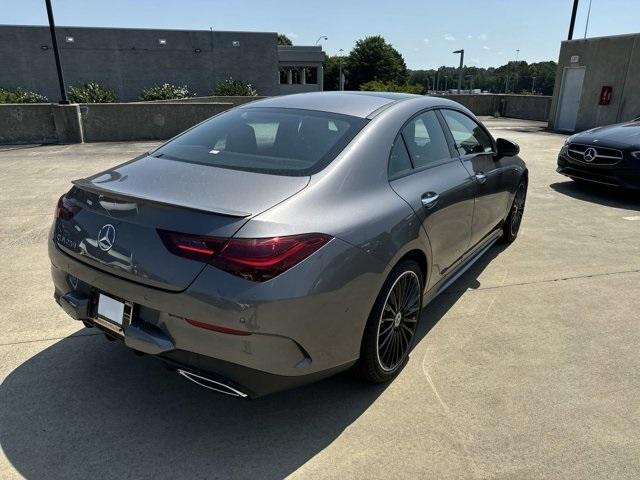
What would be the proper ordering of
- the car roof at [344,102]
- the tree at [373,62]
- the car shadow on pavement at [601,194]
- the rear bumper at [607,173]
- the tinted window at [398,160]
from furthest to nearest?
1. the tree at [373,62]
2. the car shadow on pavement at [601,194]
3. the rear bumper at [607,173]
4. the car roof at [344,102]
5. the tinted window at [398,160]

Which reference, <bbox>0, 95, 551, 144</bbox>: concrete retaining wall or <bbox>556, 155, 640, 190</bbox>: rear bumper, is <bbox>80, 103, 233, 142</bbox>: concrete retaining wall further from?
<bbox>556, 155, 640, 190</bbox>: rear bumper

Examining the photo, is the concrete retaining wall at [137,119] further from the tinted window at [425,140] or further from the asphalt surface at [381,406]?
the tinted window at [425,140]

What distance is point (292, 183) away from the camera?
2332 mm

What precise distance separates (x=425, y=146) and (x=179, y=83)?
119 feet

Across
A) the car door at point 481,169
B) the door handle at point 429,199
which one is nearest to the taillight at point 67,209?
the door handle at point 429,199

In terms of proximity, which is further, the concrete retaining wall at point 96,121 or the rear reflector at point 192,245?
the concrete retaining wall at point 96,121

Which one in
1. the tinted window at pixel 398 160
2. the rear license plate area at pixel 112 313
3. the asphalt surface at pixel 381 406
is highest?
the tinted window at pixel 398 160

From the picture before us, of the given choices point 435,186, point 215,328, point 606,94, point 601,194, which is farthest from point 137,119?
point 606,94

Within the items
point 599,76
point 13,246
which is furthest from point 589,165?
point 599,76

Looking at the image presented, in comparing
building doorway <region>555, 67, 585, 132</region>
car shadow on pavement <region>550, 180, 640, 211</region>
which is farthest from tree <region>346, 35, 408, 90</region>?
car shadow on pavement <region>550, 180, 640, 211</region>

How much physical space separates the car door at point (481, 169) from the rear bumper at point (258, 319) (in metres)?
1.77

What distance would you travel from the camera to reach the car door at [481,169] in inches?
146

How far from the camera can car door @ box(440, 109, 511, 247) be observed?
3.71 m

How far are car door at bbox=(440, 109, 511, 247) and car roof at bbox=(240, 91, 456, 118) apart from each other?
0.30 meters
